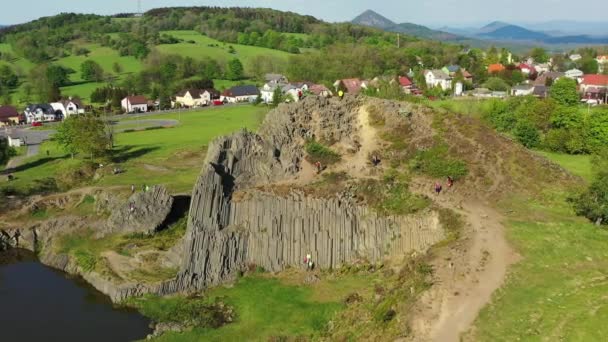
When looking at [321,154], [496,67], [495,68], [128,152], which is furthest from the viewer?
[496,67]

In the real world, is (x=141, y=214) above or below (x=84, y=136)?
below

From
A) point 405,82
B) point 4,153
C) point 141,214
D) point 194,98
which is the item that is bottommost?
point 141,214

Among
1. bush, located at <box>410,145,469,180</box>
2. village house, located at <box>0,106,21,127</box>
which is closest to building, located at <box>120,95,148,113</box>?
village house, located at <box>0,106,21,127</box>

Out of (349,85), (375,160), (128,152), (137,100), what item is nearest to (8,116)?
(137,100)

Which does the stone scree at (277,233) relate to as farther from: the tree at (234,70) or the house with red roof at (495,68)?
the house with red roof at (495,68)

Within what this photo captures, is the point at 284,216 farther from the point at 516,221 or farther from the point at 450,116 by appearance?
the point at 450,116

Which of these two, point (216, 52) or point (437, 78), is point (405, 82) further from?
point (216, 52)

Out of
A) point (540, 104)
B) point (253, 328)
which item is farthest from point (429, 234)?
point (540, 104)
